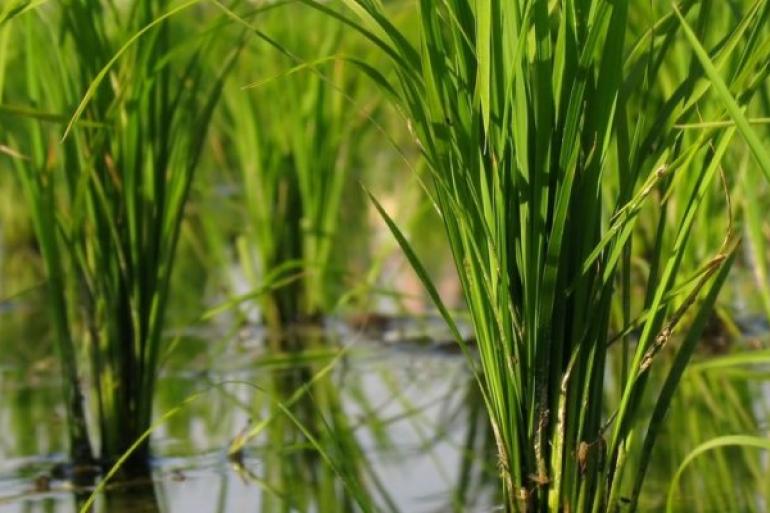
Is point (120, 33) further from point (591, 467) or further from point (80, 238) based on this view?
point (591, 467)

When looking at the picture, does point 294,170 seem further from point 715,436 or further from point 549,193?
point 549,193

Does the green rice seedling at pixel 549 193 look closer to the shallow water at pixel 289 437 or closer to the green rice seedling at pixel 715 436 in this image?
the shallow water at pixel 289 437

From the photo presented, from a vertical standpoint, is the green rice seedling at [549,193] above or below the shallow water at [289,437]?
above

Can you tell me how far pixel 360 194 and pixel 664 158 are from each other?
6.10 m

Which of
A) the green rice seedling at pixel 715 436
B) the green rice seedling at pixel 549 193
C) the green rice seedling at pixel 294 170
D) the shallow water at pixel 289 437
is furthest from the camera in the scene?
the green rice seedling at pixel 294 170

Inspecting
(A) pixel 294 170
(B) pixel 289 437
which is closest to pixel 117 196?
(B) pixel 289 437

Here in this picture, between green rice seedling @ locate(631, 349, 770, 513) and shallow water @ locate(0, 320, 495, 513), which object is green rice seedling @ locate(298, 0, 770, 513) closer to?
shallow water @ locate(0, 320, 495, 513)

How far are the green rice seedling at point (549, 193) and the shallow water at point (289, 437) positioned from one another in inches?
11.7

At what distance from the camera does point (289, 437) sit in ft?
10.9

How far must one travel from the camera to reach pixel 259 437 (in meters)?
3.31

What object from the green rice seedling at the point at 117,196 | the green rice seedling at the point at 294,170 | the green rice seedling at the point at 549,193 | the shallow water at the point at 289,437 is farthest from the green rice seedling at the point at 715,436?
the green rice seedling at the point at 294,170

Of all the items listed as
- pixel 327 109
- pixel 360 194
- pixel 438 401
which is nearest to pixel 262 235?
pixel 327 109

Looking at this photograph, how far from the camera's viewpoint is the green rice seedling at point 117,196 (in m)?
2.91

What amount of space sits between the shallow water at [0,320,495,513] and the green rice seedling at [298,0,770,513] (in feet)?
0.97
